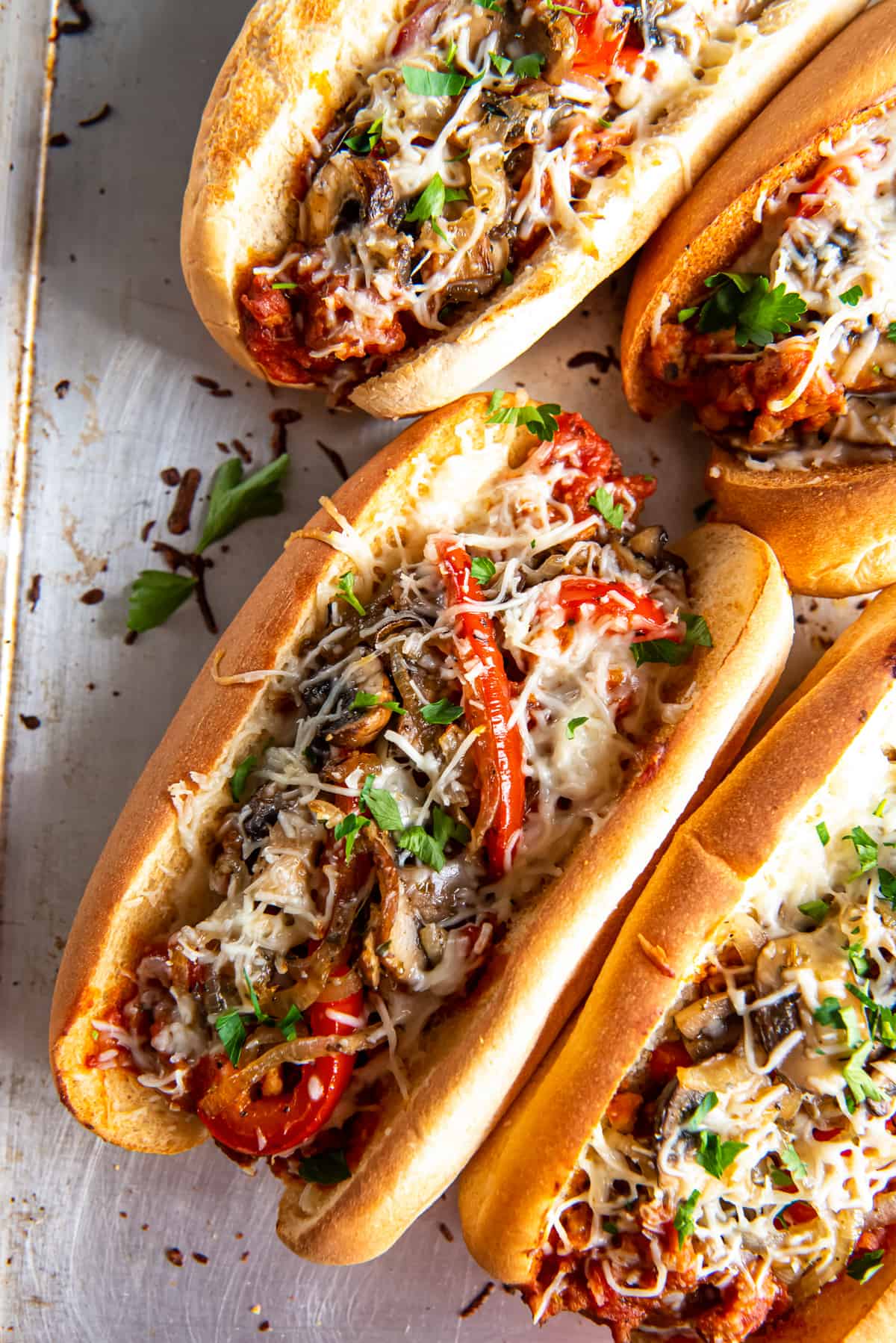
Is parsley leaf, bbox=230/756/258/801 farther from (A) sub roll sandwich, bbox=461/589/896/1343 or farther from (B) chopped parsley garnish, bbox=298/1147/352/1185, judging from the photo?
(A) sub roll sandwich, bbox=461/589/896/1343

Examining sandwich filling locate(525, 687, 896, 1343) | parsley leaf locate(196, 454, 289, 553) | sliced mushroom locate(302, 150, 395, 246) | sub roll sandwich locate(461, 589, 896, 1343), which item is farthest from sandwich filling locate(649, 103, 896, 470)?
parsley leaf locate(196, 454, 289, 553)

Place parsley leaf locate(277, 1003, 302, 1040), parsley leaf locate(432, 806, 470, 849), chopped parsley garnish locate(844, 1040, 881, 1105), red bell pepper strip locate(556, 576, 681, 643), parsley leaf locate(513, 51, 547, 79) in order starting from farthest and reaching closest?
parsley leaf locate(513, 51, 547, 79) < red bell pepper strip locate(556, 576, 681, 643) < parsley leaf locate(432, 806, 470, 849) < parsley leaf locate(277, 1003, 302, 1040) < chopped parsley garnish locate(844, 1040, 881, 1105)

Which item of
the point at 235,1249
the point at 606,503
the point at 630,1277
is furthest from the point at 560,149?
the point at 235,1249

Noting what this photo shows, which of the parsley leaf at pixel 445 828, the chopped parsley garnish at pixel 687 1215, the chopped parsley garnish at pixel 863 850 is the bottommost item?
the chopped parsley garnish at pixel 687 1215

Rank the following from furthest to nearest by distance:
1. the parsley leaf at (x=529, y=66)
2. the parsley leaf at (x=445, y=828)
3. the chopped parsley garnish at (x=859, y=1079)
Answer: the parsley leaf at (x=529, y=66) → the parsley leaf at (x=445, y=828) → the chopped parsley garnish at (x=859, y=1079)

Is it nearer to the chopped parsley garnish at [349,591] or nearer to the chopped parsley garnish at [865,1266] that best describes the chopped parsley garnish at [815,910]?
the chopped parsley garnish at [865,1266]

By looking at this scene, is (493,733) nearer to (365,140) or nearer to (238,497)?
(238,497)

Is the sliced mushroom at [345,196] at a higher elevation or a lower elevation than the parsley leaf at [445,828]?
higher

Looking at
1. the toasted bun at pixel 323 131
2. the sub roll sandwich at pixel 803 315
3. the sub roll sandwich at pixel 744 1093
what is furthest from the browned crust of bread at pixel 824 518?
the toasted bun at pixel 323 131
